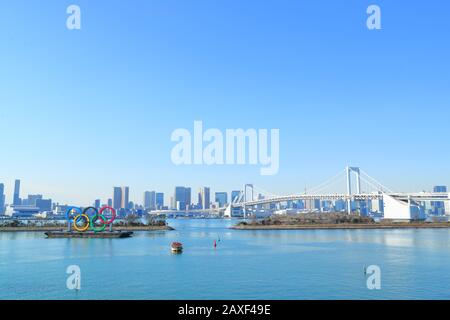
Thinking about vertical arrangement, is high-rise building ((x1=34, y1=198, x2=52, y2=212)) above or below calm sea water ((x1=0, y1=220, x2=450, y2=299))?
above

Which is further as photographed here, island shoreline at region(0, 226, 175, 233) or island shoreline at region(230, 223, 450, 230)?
island shoreline at region(230, 223, 450, 230)

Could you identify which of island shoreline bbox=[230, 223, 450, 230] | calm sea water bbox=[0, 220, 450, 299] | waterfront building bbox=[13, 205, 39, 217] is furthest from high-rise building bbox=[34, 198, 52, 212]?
calm sea water bbox=[0, 220, 450, 299]

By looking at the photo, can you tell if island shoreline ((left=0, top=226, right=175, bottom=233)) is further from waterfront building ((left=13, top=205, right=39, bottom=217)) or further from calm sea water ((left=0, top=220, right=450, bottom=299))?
waterfront building ((left=13, top=205, right=39, bottom=217))

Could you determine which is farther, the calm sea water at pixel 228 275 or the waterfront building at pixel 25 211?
the waterfront building at pixel 25 211

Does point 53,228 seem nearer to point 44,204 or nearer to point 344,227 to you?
point 344,227

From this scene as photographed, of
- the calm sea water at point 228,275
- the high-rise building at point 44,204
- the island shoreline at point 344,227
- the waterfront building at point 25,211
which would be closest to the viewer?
the calm sea water at point 228,275

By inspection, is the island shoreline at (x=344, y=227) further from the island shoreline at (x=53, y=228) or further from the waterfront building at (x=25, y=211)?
the waterfront building at (x=25, y=211)

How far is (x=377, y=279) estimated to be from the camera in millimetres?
9547

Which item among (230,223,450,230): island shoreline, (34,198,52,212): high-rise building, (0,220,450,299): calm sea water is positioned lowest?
(230,223,450,230): island shoreline

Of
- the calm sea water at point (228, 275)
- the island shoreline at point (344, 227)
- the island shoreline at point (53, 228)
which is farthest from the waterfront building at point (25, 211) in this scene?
the calm sea water at point (228, 275)

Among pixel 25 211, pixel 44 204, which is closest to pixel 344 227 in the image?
pixel 25 211
